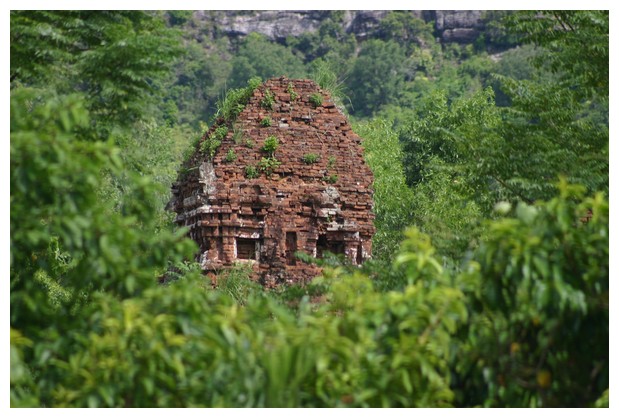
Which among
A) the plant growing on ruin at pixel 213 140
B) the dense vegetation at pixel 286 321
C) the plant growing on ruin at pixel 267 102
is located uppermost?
the plant growing on ruin at pixel 267 102

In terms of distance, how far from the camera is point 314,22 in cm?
8175

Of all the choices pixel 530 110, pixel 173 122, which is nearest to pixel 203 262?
pixel 530 110

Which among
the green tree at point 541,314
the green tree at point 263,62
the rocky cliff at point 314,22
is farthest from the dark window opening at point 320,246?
the rocky cliff at point 314,22

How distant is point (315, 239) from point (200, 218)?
1.46m

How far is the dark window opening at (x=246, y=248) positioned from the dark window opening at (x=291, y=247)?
0.39 meters

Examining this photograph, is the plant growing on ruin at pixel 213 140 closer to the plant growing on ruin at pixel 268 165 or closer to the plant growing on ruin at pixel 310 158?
the plant growing on ruin at pixel 268 165

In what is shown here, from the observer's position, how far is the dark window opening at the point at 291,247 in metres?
17.4

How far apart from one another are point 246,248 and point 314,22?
65153 mm

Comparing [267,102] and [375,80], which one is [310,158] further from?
[375,80]

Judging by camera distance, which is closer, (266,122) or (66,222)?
(66,222)

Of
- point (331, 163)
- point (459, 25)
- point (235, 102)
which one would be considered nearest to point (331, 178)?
point (331, 163)

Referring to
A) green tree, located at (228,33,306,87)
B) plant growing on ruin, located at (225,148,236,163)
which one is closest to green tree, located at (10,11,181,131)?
plant growing on ruin, located at (225,148,236,163)

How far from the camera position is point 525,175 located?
1377cm

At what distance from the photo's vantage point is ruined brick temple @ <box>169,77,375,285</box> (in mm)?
17406
